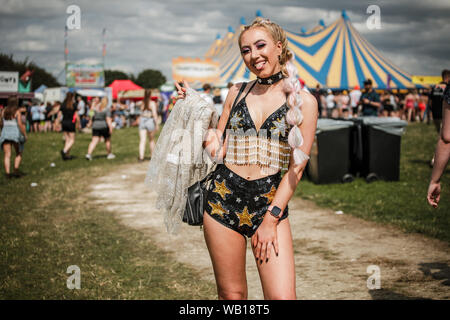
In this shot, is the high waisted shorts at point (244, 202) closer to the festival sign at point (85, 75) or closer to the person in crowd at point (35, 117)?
the person in crowd at point (35, 117)

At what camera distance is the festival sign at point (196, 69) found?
28891mm

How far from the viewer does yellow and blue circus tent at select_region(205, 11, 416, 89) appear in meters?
27.7

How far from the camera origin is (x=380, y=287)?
4.21m

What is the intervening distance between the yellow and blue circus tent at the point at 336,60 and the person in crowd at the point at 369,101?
15909 mm

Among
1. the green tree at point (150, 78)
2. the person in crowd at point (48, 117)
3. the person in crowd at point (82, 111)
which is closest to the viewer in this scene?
the person in crowd at point (82, 111)

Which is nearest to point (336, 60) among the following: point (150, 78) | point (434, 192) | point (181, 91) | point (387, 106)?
point (387, 106)

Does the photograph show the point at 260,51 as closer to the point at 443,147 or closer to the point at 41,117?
the point at 443,147

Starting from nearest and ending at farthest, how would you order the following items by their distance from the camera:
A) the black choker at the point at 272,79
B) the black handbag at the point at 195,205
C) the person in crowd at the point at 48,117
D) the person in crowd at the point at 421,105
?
the black choker at the point at 272,79, the black handbag at the point at 195,205, the person in crowd at the point at 48,117, the person in crowd at the point at 421,105

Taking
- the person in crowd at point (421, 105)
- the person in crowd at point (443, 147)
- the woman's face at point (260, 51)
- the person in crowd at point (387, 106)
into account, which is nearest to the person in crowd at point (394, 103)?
the person in crowd at point (421, 105)

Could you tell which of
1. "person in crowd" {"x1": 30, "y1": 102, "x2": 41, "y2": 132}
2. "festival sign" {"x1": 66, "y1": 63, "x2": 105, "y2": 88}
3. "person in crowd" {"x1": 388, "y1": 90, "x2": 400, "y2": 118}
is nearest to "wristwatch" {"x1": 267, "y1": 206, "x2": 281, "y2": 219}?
"person in crowd" {"x1": 388, "y1": 90, "x2": 400, "y2": 118}

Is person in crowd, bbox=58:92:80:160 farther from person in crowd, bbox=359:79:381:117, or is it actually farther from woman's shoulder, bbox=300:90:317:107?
woman's shoulder, bbox=300:90:317:107

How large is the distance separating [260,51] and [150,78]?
11384 cm

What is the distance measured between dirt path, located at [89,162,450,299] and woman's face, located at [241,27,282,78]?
2.36 m

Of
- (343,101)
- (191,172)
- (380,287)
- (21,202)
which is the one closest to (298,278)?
(380,287)
